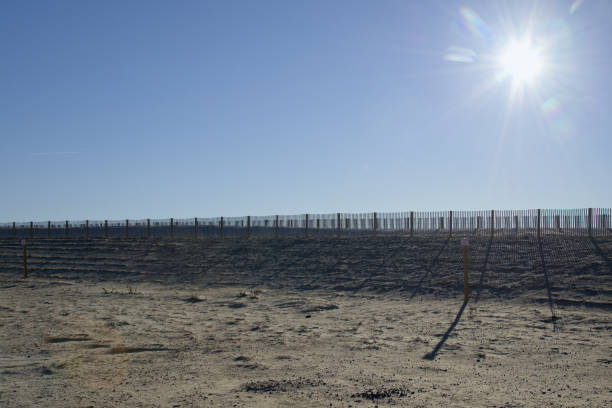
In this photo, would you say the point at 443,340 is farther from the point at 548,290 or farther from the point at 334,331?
the point at 548,290

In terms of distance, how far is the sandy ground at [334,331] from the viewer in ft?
29.2

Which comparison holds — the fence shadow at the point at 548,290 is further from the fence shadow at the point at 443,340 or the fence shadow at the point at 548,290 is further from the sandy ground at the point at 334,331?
the fence shadow at the point at 443,340

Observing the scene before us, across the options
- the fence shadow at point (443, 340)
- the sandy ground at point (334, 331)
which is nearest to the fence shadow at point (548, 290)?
the sandy ground at point (334, 331)

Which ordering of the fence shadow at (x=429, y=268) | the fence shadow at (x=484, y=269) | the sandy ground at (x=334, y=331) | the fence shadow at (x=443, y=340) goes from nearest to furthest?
the sandy ground at (x=334, y=331), the fence shadow at (x=443, y=340), the fence shadow at (x=484, y=269), the fence shadow at (x=429, y=268)

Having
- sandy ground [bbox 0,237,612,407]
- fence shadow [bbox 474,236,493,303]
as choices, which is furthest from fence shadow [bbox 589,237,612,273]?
fence shadow [bbox 474,236,493,303]

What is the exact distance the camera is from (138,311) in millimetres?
18719

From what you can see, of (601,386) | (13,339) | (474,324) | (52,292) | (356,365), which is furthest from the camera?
(52,292)

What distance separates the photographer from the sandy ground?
889 centimetres

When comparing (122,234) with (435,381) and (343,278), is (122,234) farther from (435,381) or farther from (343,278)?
(435,381)

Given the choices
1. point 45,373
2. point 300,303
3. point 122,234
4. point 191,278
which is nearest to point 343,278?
point 300,303

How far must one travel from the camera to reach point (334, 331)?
14.8m

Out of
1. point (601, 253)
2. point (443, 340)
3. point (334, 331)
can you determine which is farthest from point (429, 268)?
point (443, 340)

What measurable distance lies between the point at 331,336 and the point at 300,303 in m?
6.56

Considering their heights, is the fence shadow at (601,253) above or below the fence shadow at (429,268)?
above
